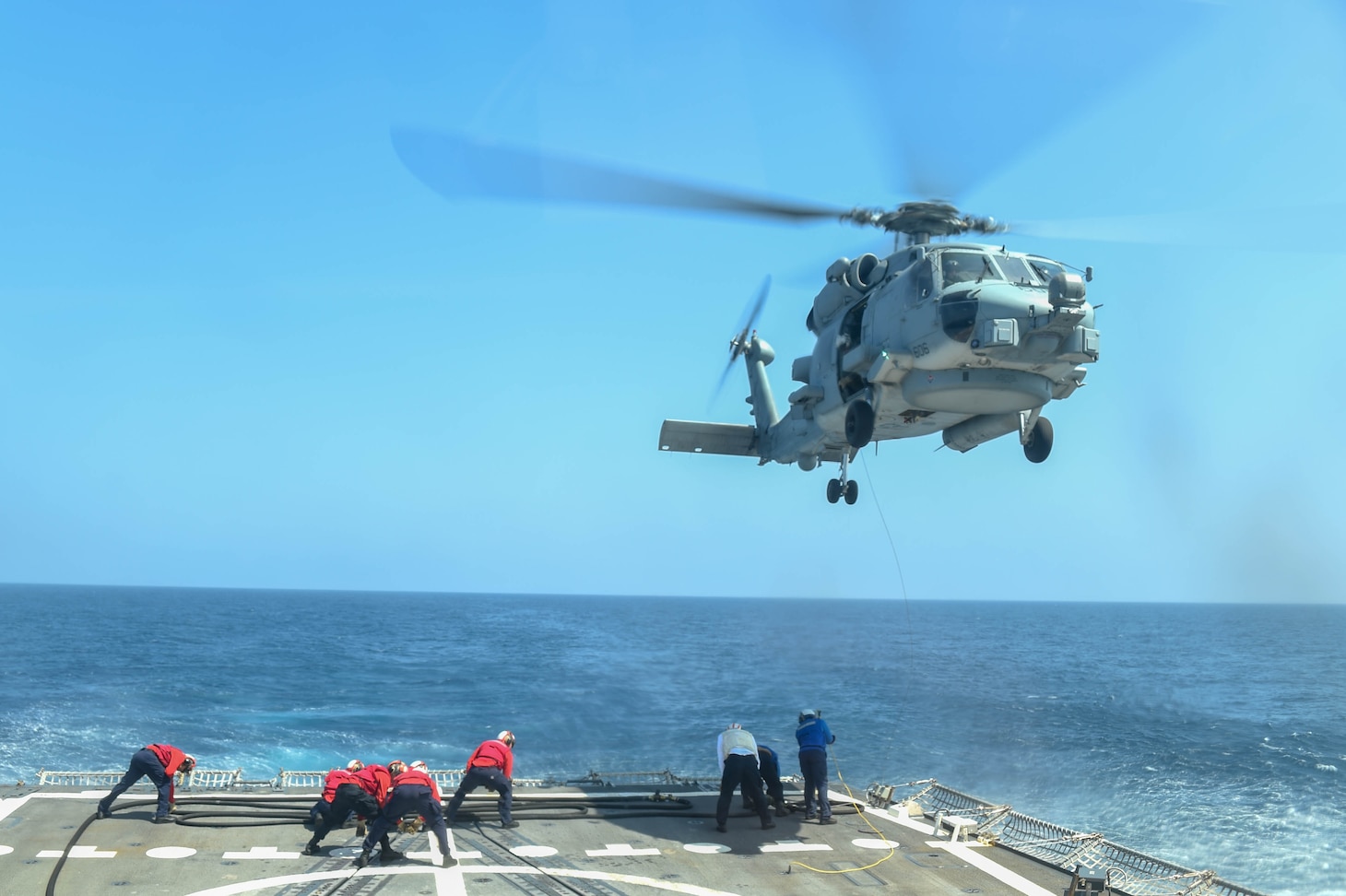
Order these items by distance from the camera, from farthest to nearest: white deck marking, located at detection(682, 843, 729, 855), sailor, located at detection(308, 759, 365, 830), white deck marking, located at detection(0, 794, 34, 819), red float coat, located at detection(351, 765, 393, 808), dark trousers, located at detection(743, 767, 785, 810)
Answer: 1. dark trousers, located at detection(743, 767, 785, 810)
2. white deck marking, located at detection(0, 794, 34, 819)
3. white deck marking, located at detection(682, 843, 729, 855)
4. red float coat, located at detection(351, 765, 393, 808)
5. sailor, located at detection(308, 759, 365, 830)

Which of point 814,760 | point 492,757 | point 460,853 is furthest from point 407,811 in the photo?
point 814,760

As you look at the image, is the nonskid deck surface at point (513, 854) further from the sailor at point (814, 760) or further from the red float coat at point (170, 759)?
the red float coat at point (170, 759)

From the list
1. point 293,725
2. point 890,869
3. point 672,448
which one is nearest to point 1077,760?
point 672,448

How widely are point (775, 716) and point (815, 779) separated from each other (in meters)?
25.0

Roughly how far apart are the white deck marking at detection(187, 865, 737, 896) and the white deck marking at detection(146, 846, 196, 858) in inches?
54.1

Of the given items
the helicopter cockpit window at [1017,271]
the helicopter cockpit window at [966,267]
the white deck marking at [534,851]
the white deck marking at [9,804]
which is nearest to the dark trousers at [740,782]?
the white deck marking at [534,851]

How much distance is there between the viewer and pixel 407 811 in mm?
10188

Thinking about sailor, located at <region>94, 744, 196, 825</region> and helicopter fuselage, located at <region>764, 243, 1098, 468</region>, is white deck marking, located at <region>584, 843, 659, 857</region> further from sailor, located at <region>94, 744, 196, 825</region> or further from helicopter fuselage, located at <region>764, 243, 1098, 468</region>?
helicopter fuselage, located at <region>764, 243, 1098, 468</region>

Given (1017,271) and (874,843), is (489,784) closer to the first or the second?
(874,843)

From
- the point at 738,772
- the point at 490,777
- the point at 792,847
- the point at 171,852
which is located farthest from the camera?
the point at 490,777

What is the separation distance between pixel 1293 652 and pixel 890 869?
8583cm

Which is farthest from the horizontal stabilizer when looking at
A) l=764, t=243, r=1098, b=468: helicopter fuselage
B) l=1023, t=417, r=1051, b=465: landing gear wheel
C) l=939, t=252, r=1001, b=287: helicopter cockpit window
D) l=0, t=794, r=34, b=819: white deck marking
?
l=0, t=794, r=34, b=819: white deck marking

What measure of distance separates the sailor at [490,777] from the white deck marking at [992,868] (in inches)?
209

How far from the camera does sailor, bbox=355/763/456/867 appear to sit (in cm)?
1016
